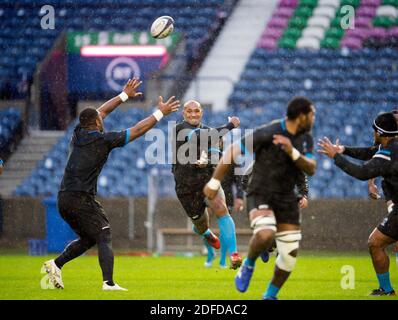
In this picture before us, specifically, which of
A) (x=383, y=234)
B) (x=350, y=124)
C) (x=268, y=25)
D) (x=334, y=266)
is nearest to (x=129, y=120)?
(x=350, y=124)

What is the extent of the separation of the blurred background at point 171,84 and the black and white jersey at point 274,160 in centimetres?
1107

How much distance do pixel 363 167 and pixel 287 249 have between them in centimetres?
161

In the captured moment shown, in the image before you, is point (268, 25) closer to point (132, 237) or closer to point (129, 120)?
point (129, 120)

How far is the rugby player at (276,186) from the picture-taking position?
9922 millimetres

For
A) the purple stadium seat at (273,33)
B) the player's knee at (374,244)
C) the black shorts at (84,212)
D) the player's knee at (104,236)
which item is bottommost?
the player's knee at (104,236)

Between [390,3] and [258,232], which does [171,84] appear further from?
[258,232]

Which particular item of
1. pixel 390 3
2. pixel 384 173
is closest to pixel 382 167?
pixel 384 173

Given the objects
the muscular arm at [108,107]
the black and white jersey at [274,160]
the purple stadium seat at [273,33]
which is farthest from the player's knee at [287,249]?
the purple stadium seat at [273,33]

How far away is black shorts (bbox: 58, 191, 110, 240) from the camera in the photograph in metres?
12.0

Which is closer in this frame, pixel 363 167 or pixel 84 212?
pixel 363 167

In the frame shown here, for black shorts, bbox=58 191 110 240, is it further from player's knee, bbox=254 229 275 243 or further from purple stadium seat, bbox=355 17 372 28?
purple stadium seat, bbox=355 17 372 28

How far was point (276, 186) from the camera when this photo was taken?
33.1ft

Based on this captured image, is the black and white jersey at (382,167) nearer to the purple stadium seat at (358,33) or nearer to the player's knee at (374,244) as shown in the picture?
the player's knee at (374,244)

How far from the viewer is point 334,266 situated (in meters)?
17.2
